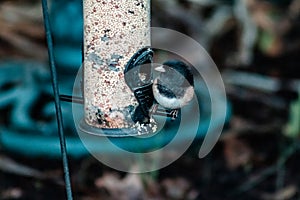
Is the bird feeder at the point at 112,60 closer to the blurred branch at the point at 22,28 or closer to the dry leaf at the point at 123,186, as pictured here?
the dry leaf at the point at 123,186

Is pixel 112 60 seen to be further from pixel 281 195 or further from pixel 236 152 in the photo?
pixel 236 152

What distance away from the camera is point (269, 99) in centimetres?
302

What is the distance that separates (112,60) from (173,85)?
142 millimetres

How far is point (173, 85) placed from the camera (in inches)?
52.3

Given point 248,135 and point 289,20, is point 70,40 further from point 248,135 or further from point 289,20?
point 289,20

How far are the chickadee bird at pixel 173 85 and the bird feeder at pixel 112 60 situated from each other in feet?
0.27

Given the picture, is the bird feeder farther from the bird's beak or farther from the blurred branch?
the blurred branch

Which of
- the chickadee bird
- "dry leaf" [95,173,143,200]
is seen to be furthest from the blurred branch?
the chickadee bird

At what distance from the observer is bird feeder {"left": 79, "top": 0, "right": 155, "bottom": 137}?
1.39 m

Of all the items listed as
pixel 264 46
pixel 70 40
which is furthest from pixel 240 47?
pixel 70 40

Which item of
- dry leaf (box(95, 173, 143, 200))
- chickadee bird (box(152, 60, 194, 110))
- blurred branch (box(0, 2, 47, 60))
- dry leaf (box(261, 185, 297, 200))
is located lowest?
dry leaf (box(261, 185, 297, 200))

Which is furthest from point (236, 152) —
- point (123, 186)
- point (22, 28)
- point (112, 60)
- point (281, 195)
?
point (112, 60)

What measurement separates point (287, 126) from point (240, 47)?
0.63 m

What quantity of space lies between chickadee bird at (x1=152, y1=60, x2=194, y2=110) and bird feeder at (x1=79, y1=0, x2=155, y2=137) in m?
0.08
